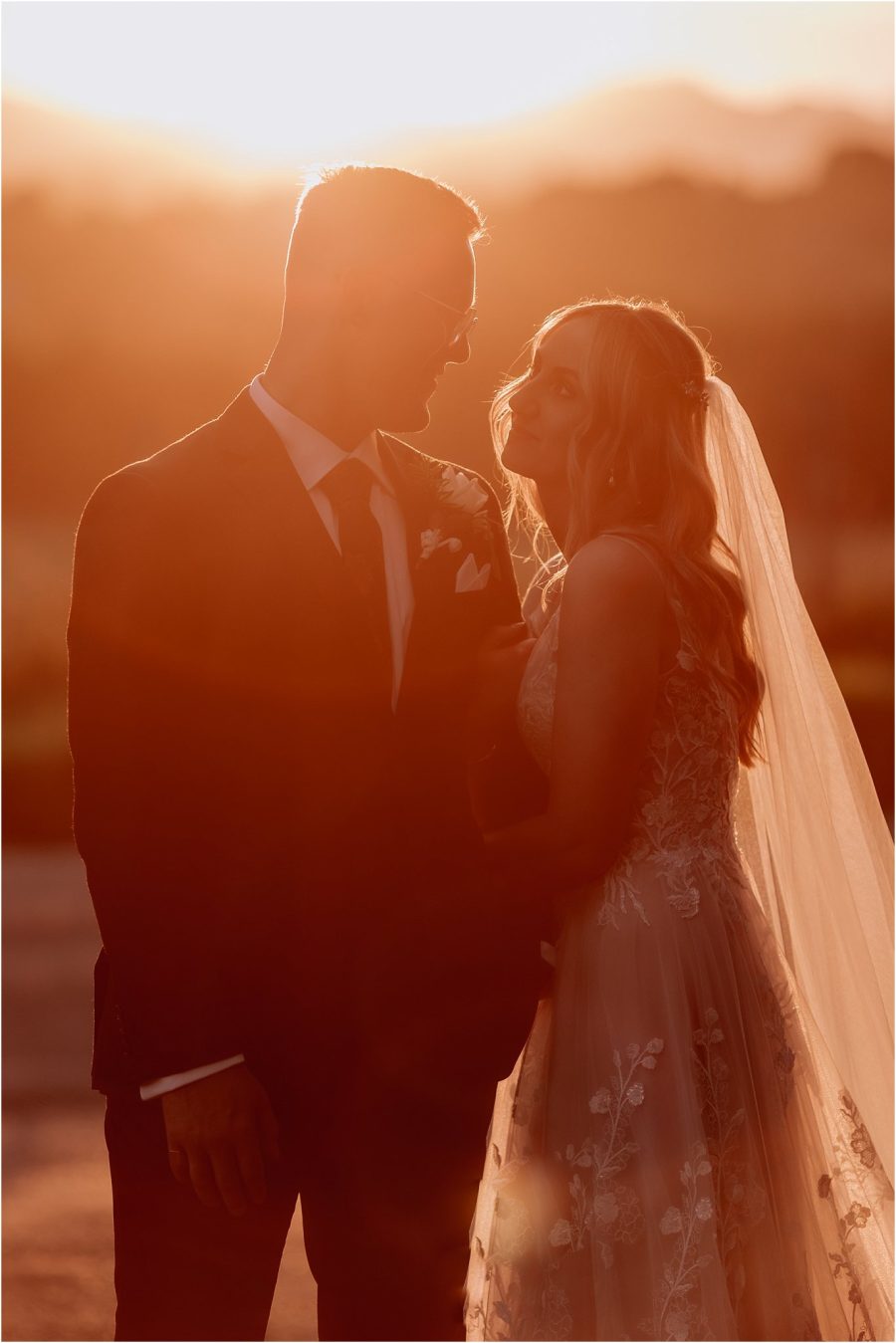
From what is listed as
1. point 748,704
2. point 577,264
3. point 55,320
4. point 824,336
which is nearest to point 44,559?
point 55,320

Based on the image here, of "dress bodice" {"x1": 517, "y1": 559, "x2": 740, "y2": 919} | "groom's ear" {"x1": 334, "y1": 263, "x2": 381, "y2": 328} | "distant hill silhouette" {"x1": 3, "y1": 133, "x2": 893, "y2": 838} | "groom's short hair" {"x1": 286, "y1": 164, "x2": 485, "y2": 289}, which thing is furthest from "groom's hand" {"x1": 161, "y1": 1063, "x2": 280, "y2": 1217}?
"distant hill silhouette" {"x1": 3, "y1": 133, "x2": 893, "y2": 838}

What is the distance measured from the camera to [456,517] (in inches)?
134

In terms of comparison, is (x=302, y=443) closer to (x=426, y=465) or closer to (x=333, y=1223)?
(x=426, y=465)

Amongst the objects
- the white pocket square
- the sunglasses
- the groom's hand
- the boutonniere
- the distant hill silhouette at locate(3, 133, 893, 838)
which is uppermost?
the distant hill silhouette at locate(3, 133, 893, 838)

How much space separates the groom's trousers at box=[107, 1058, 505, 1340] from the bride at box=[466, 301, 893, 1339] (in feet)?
0.59

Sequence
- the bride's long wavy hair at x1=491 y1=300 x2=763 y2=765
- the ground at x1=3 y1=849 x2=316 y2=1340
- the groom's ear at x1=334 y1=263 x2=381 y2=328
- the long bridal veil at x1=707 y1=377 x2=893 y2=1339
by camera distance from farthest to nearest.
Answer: the ground at x1=3 y1=849 x2=316 y2=1340 < the long bridal veil at x1=707 y1=377 x2=893 y2=1339 < the bride's long wavy hair at x1=491 y1=300 x2=763 y2=765 < the groom's ear at x1=334 y1=263 x2=381 y2=328

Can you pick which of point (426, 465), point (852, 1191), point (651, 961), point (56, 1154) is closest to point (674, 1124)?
point (651, 961)

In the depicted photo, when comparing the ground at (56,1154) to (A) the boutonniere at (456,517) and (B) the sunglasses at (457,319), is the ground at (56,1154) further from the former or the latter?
(B) the sunglasses at (457,319)

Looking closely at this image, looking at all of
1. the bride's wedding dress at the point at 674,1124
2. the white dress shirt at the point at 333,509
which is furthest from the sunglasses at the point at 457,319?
the bride's wedding dress at the point at 674,1124

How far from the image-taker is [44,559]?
60.4ft

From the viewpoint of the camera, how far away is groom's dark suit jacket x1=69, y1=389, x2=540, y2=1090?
280 cm

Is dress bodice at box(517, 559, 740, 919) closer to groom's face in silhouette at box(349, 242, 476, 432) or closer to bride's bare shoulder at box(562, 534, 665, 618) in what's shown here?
bride's bare shoulder at box(562, 534, 665, 618)

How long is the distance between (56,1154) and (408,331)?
4868mm

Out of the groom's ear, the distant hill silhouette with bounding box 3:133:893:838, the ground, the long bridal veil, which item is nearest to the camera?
the groom's ear
